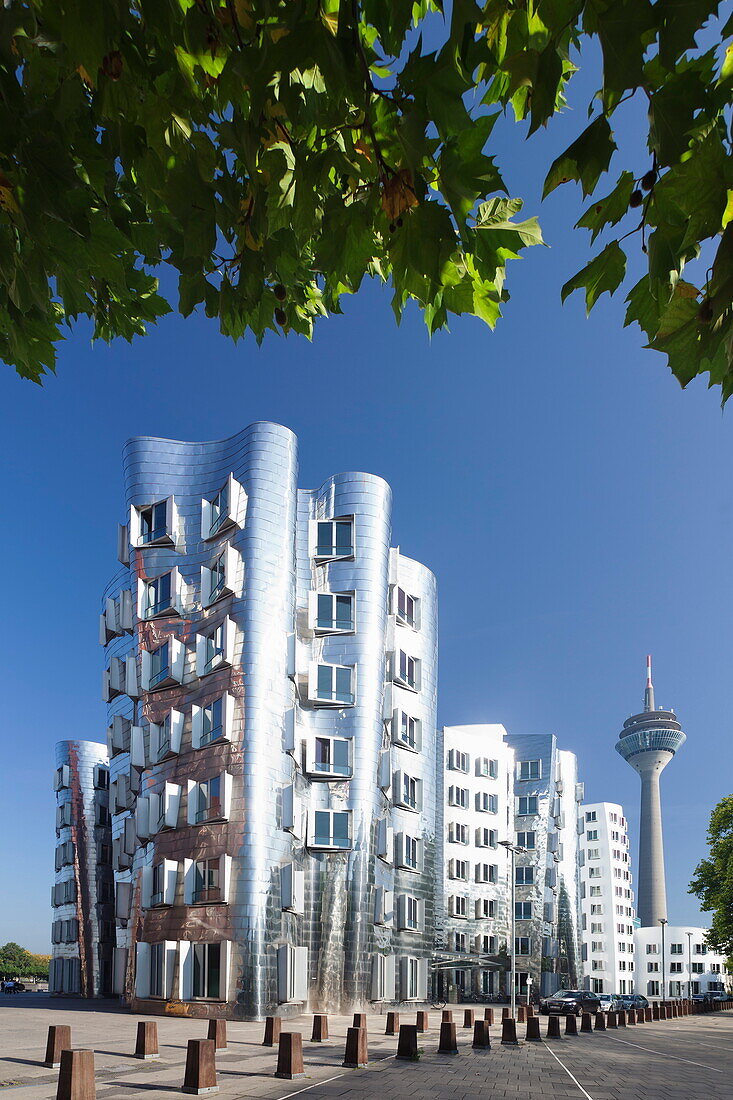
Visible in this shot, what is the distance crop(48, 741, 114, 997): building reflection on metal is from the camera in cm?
5759

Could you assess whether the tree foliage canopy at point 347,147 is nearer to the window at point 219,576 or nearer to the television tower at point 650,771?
the window at point 219,576

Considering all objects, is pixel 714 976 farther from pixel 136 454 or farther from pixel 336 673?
pixel 136 454

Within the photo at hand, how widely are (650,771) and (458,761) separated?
112 m

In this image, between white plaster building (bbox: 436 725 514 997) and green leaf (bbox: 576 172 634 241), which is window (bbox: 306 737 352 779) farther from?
green leaf (bbox: 576 172 634 241)

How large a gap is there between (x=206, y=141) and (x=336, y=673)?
115 ft

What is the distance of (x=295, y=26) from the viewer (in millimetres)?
3645

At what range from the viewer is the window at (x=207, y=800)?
111ft

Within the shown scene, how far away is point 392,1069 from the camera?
1759 cm

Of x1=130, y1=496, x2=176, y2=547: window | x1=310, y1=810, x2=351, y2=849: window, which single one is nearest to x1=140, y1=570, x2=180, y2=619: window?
x1=130, y1=496, x2=176, y2=547: window

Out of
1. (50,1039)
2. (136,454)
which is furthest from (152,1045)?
(136,454)

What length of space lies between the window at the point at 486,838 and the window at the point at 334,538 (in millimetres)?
29065

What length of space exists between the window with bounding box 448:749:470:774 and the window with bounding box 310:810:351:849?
23.9 meters

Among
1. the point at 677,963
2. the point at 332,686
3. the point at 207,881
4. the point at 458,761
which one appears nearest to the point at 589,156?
the point at 207,881

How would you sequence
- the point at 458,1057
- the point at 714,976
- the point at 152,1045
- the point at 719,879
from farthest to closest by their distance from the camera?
1. the point at 714,976
2. the point at 719,879
3. the point at 458,1057
4. the point at 152,1045
